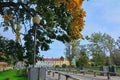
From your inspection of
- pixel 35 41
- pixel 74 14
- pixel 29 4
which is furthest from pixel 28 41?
pixel 74 14

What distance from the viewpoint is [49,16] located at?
1639cm

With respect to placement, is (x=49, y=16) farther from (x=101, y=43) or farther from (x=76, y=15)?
(x=101, y=43)

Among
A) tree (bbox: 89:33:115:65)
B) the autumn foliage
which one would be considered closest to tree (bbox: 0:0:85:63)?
the autumn foliage

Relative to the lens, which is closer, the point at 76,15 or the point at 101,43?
the point at 76,15

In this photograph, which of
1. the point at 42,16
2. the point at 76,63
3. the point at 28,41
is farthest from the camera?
the point at 76,63

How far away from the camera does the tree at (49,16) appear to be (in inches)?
586

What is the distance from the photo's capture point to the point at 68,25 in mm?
16250

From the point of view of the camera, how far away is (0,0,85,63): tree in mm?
14891

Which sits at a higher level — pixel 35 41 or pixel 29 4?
pixel 29 4

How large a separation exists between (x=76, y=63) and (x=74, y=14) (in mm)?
94888

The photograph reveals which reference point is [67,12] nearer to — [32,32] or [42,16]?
[42,16]

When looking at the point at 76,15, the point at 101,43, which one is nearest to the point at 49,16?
the point at 76,15

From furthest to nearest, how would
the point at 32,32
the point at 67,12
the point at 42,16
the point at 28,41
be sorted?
the point at 28,41
the point at 32,32
the point at 42,16
the point at 67,12

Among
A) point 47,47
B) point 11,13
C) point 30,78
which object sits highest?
point 11,13
